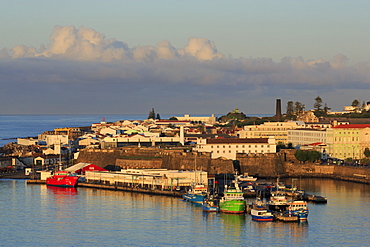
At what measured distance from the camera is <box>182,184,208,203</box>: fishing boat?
1838 inches

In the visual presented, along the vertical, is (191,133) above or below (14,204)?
above

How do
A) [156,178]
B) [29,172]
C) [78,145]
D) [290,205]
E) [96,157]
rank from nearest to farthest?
[290,205]
[156,178]
[29,172]
[96,157]
[78,145]

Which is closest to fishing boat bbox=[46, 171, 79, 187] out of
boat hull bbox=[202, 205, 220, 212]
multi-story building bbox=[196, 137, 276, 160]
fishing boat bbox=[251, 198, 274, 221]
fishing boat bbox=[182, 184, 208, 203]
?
fishing boat bbox=[182, 184, 208, 203]

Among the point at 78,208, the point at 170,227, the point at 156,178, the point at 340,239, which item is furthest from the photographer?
the point at 156,178

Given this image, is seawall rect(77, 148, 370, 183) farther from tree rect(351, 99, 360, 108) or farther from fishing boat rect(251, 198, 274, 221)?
tree rect(351, 99, 360, 108)

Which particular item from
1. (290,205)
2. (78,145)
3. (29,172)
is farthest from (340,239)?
(78,145)

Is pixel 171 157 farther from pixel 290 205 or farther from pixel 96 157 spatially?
pixel 290 205

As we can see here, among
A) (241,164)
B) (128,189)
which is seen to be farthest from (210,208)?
(241,164)

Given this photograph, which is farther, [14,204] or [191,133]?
[191,133]

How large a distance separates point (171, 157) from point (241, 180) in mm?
10625

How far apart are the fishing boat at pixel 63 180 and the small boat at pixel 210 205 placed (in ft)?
50.5

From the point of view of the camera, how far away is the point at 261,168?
6531cm

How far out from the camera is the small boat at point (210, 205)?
4350cm

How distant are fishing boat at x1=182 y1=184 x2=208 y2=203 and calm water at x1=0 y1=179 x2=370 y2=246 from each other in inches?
21.9
